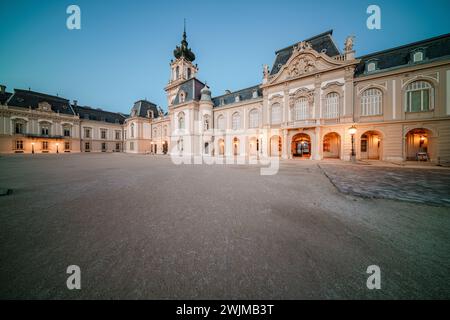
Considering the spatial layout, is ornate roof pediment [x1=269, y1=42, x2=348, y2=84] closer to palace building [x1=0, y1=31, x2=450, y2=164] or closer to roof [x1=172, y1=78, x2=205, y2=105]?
palace building [x1=0, y1=31, x2=450, y2=164]

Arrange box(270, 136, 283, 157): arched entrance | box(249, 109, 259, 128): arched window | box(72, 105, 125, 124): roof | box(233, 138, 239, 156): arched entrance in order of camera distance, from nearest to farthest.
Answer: box(270, 136, 283, 157): arched entrance
box(249, 109, 259, 128): arched window
box(233, 138, 239, 156): arched entrance
box(72, 105, 125, 124): roof

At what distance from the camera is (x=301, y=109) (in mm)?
19469

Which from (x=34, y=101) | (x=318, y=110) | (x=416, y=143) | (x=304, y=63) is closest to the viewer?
(x=416, y=143)

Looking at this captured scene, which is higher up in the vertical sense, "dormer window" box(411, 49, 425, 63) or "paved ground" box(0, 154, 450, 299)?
"dormer window" box(411, 49, 425, 63)

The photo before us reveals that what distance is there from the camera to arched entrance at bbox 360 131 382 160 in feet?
62.0

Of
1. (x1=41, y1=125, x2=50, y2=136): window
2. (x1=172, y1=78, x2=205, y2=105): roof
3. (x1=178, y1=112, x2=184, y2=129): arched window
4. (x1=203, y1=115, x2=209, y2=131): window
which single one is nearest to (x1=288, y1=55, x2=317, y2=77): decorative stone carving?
(x1=203, y1=115, x2=209, y2=131): window

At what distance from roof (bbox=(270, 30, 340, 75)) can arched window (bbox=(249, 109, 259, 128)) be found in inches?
230

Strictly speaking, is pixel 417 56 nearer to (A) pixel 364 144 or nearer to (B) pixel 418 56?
(B) pixel 418 56

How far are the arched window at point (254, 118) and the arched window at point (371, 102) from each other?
12.4m

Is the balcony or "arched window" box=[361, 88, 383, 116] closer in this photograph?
"arched window" box=[361, 88, 383, 116]

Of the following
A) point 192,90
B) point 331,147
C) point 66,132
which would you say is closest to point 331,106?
point 331,147

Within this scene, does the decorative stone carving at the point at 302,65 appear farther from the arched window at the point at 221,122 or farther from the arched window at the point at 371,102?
the arched window at the point at 221,122

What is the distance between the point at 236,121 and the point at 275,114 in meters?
7.08

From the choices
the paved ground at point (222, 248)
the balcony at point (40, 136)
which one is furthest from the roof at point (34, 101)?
the paved ground at point (222, 248)
